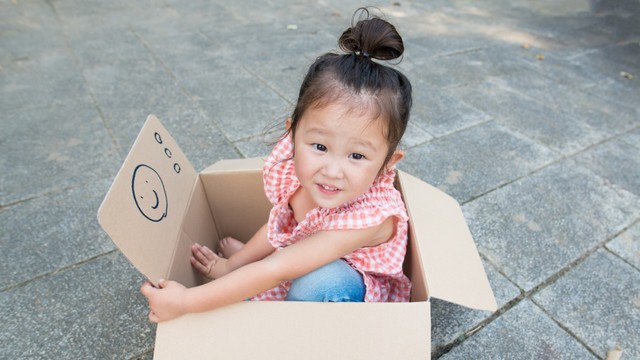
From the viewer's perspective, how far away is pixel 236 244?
1.44 metres

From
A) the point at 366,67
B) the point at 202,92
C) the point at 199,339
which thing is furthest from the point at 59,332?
the point at 202,92

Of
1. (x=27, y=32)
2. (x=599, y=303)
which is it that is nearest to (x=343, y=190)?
(x=599, y=303)

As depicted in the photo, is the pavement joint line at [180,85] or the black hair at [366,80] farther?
the pavement joint line at [180,85]

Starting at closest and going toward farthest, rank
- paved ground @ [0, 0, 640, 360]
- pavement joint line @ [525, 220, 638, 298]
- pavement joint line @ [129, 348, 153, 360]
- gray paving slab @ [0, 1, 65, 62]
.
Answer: pavement joint line @ [129, 348, 153, 360]
paved ground @ [0, 0, 640, 360]
pavement joint line @ [525, 220, 638, 298]
gray paving slab @ [0, 1, 65, 62]

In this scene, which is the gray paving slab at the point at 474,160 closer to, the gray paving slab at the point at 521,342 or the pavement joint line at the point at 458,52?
the gray paving slab at the point at 521,342

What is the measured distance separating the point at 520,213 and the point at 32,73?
2.83 metres

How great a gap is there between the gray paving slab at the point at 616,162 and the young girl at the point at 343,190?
1.37m

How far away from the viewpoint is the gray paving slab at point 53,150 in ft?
5.73

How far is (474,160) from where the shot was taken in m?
1.99

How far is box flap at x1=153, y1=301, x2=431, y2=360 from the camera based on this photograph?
2.43ft

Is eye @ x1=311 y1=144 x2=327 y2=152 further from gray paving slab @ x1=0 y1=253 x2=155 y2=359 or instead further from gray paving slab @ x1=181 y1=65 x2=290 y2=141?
gray paving slab @ x1=181 y1=65 x2=290 y2=141

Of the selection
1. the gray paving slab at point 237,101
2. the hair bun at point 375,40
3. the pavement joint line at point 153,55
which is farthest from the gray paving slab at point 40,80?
the hair bun at point 375,40

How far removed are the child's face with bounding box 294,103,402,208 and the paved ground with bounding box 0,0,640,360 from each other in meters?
0.56

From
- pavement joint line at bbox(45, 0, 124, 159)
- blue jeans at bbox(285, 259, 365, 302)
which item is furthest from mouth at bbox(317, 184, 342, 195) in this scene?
pavement joint line at bbox(45, 0, 124, 159)
